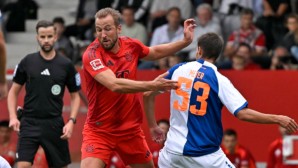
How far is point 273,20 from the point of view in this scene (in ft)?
57.9

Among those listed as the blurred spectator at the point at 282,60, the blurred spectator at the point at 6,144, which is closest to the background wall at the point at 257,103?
the blurred spectator at the point at 6,144

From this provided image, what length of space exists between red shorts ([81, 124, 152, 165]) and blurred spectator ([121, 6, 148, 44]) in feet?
23.6

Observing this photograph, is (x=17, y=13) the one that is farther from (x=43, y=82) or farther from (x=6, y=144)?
(x=43, y=82)

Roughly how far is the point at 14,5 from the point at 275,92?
6550 millimetres

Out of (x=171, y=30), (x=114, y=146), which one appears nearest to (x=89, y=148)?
(x=114, y=146)

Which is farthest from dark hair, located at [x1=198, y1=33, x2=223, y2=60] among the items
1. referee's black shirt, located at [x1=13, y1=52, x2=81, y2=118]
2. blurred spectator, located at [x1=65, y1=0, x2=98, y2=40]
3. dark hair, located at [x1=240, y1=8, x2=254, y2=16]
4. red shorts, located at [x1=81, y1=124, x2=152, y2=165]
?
blurred spectator, located at [x1=65, y1=0, x2=98, y2=40]

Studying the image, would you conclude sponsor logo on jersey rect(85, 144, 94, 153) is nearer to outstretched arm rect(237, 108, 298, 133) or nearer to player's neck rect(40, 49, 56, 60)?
outstretched arm rect(237, 108, 298, 133)

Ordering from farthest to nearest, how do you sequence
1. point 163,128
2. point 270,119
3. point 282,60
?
point 282,60 < point 163,128 < point 270,119

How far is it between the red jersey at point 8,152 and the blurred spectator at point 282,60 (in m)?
4.26

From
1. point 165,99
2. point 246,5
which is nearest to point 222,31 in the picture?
point 246,5

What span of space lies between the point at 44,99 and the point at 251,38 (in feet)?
18.1

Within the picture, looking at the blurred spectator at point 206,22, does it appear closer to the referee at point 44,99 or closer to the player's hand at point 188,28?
the referee at point 44,99

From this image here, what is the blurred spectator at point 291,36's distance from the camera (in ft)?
54.1

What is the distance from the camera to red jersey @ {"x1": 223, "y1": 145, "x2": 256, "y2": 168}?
14.8 meters
